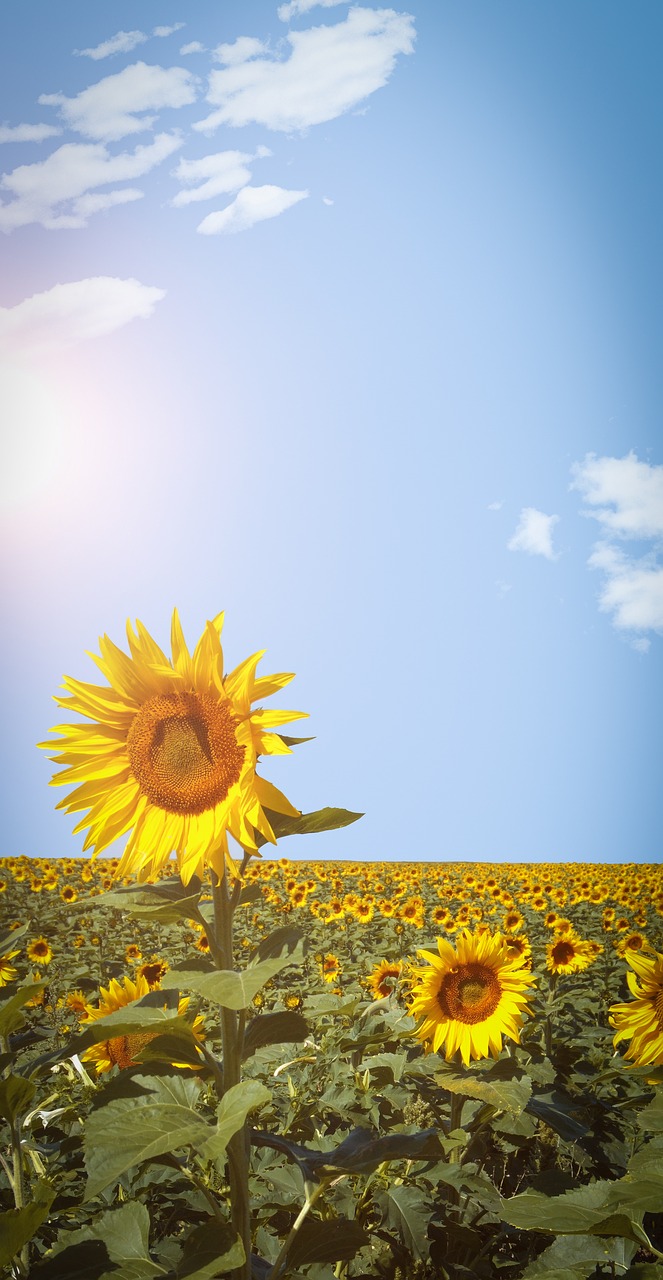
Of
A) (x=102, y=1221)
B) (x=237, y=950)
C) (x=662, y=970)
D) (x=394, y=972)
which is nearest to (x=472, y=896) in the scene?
(x=237, y=950)

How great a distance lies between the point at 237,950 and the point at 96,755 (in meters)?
9.38

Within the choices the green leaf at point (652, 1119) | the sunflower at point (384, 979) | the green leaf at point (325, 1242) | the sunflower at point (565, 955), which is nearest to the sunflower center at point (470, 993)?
the green leaf at point (652, 1119)

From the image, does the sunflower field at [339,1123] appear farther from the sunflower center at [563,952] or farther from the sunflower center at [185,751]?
the sunflower center at [185,751]

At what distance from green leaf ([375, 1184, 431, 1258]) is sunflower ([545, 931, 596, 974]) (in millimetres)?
4173

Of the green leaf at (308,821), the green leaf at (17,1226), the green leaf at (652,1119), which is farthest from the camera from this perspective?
the green leaf at (652,1119)

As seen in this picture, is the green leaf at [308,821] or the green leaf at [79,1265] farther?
the green leaf at [308,821]

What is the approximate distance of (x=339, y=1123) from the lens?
4.56m

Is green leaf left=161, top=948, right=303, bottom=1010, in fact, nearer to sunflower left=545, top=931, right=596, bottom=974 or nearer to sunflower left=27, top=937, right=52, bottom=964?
sunflower left=545, top=931, right=596, bottom=974

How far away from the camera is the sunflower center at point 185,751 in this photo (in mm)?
2086

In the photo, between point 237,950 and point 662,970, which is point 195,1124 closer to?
point 662,970

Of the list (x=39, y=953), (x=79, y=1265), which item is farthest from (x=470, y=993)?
(x=39, y=953)

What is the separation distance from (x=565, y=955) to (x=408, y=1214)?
4.51 meters

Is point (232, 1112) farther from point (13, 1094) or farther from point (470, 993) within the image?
point (470, 993)

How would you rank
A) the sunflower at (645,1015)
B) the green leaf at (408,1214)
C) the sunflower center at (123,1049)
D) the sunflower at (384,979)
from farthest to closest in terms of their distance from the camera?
the sunflower at (384,979) < the sunflower at (645,1015) < the sunflower center at (123,1049) < the green leaf at (408,1214)
